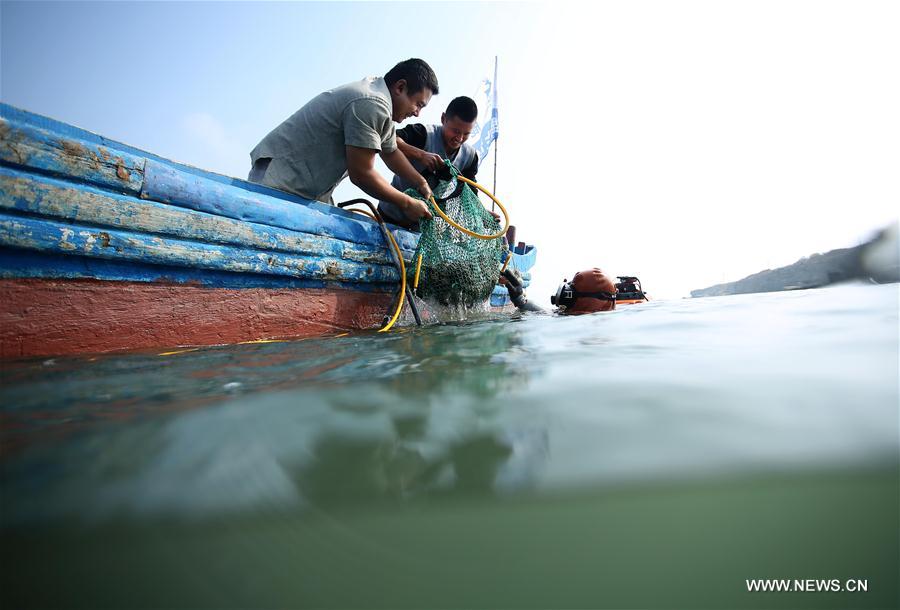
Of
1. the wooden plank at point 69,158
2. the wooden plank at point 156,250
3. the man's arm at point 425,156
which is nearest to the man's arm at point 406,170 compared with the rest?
the man's arm at point 425,156

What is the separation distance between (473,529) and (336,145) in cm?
350

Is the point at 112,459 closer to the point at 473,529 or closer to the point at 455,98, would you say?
the point at 473,529

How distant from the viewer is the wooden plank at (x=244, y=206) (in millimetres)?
2363

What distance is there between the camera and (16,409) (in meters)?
1.02

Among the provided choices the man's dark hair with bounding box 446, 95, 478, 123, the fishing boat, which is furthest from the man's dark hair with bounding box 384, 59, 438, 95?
the fishing boat

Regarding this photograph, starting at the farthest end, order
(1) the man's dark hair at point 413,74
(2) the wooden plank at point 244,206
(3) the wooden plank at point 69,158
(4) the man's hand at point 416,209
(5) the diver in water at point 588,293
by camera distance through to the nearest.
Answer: (5) the diver in water at point 588,293, (4) the man's hand at point 416,209, (1) the man's dark hair at point 413,74, (2) the wooden plank at point 244,206, (3) the wooden plank at point 69,158

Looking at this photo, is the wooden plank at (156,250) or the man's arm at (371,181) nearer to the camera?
the wooden plank at (156,250)

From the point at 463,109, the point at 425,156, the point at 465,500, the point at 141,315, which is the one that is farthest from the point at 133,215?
the point at 463,109

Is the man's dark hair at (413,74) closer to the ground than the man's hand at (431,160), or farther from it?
farther from it

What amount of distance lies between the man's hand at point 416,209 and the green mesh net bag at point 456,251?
0.07 m

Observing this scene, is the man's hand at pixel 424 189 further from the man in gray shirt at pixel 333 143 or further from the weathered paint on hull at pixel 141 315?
the weathered paint on hull at pixel 141 315

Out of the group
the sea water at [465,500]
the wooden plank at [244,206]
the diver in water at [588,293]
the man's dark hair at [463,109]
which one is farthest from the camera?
the man's dark hair at [463,109]

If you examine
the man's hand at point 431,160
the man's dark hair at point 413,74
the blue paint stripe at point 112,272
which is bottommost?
the blue paint stripe at point 112,272

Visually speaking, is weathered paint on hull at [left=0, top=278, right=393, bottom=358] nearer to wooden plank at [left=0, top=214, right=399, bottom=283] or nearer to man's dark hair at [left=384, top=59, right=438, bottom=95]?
wooden plank at [left=0, top=214, right=399, bottom=283]
